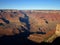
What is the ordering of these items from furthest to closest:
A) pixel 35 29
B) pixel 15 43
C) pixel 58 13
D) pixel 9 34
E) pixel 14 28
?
pixel 58 13, pixel 35 29, pixel 14 28, pixel 9 34, pixel 15 43

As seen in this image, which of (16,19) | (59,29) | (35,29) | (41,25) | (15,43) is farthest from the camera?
(16,19)

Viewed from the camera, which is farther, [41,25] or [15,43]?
[41,25]

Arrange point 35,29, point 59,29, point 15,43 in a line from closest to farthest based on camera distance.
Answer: point 59,29 < point 15,43 < point 35,29

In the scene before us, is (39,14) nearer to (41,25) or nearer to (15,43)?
(41,25)

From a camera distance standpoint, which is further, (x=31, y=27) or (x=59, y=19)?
(x=59, y=19)

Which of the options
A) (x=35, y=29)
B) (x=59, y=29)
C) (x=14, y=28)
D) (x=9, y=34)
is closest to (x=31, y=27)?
(x=35, y=29)

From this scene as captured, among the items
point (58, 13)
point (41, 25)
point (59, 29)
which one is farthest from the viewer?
point (58, 13)

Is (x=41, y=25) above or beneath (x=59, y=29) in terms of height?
beneath

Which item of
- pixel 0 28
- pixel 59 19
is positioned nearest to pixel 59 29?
pixel 0 28

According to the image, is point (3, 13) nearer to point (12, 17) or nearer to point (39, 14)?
point (12, 17)
